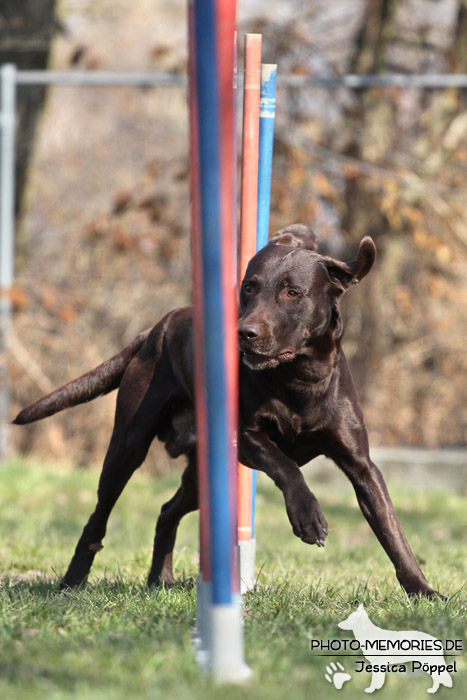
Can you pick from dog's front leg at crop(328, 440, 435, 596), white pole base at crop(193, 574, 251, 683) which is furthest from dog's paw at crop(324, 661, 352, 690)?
dog's front leg at crop(328, 440, 435, 596)

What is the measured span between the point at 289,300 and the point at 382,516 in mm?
836

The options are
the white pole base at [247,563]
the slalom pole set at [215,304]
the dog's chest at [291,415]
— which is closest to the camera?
the slalom pole set at [215,304]

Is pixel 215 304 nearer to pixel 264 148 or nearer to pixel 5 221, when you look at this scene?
pixel 264 148

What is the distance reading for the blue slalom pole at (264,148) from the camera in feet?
13.6

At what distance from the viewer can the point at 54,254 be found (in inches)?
364

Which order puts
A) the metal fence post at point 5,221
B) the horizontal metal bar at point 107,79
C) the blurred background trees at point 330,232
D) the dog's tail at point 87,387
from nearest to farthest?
the dog's tail at point 87,387 → the horizontal metal bar at point 107,79 → the metal fence post at point 5,221 → the blurred background trees at point 330,232

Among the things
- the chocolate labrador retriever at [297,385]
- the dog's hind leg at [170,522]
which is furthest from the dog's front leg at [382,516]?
the dog's hind leg at [170,522]

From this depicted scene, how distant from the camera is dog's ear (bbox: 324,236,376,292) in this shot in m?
3.47

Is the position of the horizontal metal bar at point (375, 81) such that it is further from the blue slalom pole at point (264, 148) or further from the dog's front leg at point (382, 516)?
the dog's front leg at point (382, 516)

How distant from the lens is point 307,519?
3.11 meters

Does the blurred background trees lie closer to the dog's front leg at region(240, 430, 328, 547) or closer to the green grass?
the green grass

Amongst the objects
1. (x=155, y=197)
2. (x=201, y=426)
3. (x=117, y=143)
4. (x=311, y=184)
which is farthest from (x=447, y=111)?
(x=201, y=426)

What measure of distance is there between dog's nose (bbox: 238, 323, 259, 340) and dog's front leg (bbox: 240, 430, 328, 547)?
37 centimetres

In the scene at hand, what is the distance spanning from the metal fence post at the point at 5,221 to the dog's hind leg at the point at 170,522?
14.3 feet
